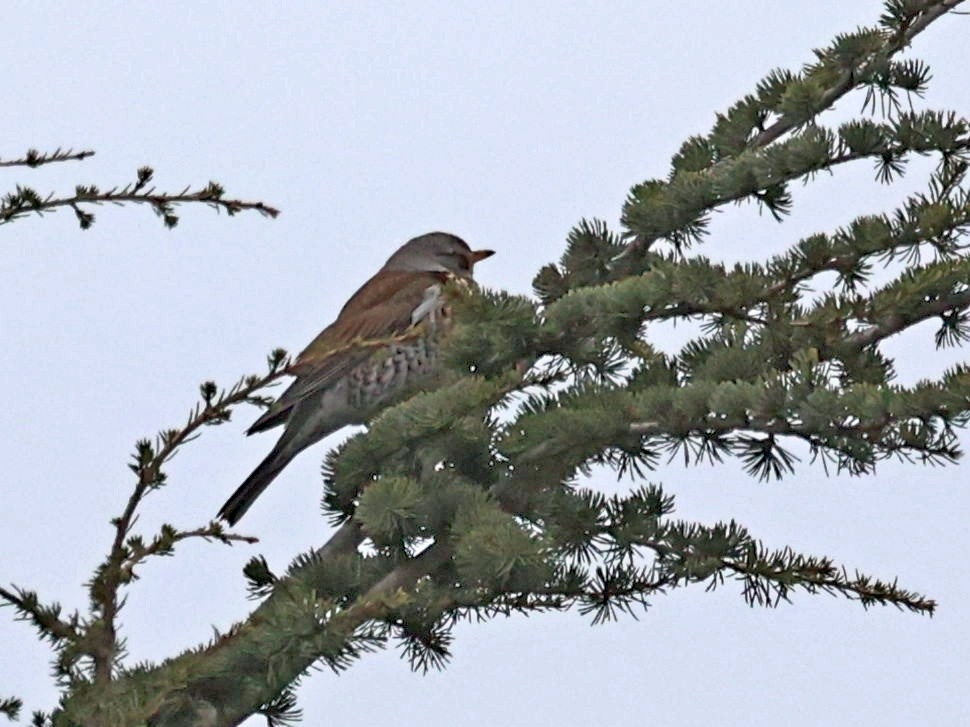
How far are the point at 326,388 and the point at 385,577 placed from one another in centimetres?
286

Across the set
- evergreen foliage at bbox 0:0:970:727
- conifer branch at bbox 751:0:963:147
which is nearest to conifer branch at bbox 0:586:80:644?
evergreen foliage at bbox 0:0:970:727

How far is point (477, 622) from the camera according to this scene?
12.1ft

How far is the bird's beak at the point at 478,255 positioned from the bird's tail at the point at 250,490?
5.62 ft

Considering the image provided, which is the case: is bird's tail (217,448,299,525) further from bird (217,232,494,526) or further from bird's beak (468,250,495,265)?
bird's beak (468,250,495,265)

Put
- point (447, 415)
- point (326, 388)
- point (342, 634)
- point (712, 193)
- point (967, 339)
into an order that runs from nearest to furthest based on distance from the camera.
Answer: point (342, 634) < point (447, 415) < point (967, 339) < point (712, 193) < point (326, 388)

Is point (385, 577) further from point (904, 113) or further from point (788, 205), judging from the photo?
point (904, 113)

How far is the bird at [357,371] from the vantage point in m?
6.28

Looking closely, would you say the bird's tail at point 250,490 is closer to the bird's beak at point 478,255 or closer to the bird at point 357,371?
the bird at point 357,371

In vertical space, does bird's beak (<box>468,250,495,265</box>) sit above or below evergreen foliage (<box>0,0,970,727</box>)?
above

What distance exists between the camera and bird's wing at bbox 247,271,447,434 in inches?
255

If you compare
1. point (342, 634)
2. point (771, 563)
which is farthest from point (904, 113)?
point (342, 634)

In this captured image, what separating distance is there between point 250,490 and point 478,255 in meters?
1.95

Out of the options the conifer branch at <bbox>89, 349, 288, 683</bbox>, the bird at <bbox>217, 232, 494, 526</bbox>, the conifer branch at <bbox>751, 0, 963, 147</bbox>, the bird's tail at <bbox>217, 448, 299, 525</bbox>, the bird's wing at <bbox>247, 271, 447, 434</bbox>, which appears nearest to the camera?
the conifer branch at <bbox>89, 349, 288, 683</bbox>

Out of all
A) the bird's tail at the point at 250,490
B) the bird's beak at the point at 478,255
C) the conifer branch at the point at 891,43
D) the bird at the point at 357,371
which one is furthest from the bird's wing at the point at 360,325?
the conifer branch at the point at 891,43
